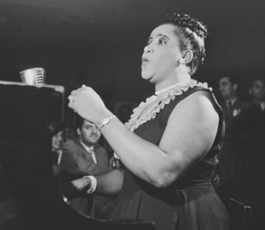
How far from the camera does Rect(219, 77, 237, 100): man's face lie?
2.57 meters

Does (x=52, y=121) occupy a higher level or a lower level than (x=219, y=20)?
lower

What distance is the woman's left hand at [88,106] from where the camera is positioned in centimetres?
87

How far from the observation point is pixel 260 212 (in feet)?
8.14

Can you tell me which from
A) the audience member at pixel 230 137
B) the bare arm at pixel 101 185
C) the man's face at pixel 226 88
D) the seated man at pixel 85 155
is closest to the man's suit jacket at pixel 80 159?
the seated man at pixel 85 155

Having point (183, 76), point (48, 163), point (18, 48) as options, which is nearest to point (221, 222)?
point (183, 76)

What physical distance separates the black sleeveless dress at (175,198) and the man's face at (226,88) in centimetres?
159

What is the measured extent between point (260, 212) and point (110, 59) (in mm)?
1492

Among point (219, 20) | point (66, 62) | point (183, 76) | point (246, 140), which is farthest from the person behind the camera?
point (246, 140)

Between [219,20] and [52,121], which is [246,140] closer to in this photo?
[219,20]

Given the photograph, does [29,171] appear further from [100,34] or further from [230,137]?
[230,137]

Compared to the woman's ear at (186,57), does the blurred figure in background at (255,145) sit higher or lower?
lower

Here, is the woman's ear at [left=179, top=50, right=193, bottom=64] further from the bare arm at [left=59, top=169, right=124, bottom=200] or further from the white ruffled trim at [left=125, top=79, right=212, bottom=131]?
the bare arm at [left=59, top=169, right=124, bottom=200]

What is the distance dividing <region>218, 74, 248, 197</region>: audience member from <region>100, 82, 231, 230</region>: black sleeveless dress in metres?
1.50

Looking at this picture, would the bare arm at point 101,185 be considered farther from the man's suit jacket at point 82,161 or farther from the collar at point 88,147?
the collar at point 88,147
